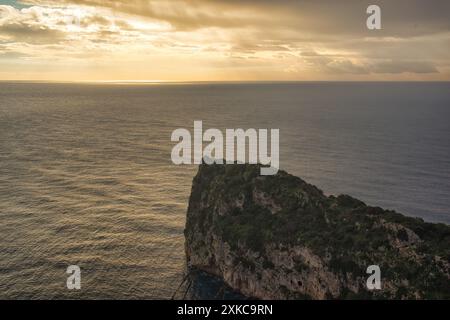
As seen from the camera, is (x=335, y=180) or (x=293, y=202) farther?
(x=335, y=180)

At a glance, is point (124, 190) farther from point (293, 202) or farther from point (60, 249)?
point (293, 202)

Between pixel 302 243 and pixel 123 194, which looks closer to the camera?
pixel 302 243

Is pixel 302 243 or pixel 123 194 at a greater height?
pixel 302 243

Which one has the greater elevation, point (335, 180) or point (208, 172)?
point (208, 172)

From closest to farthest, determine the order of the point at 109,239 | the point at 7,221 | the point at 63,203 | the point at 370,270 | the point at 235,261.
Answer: the point at 370,270 → the point at 235,261 → the point at 109,239 → the point at 7,221 → the point at 63,203

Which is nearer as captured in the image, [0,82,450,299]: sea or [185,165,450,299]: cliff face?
[185,165,450,299]: cliff face

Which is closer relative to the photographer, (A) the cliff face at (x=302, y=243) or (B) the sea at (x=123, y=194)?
(A) the cliff face at (x=302, y=243)
